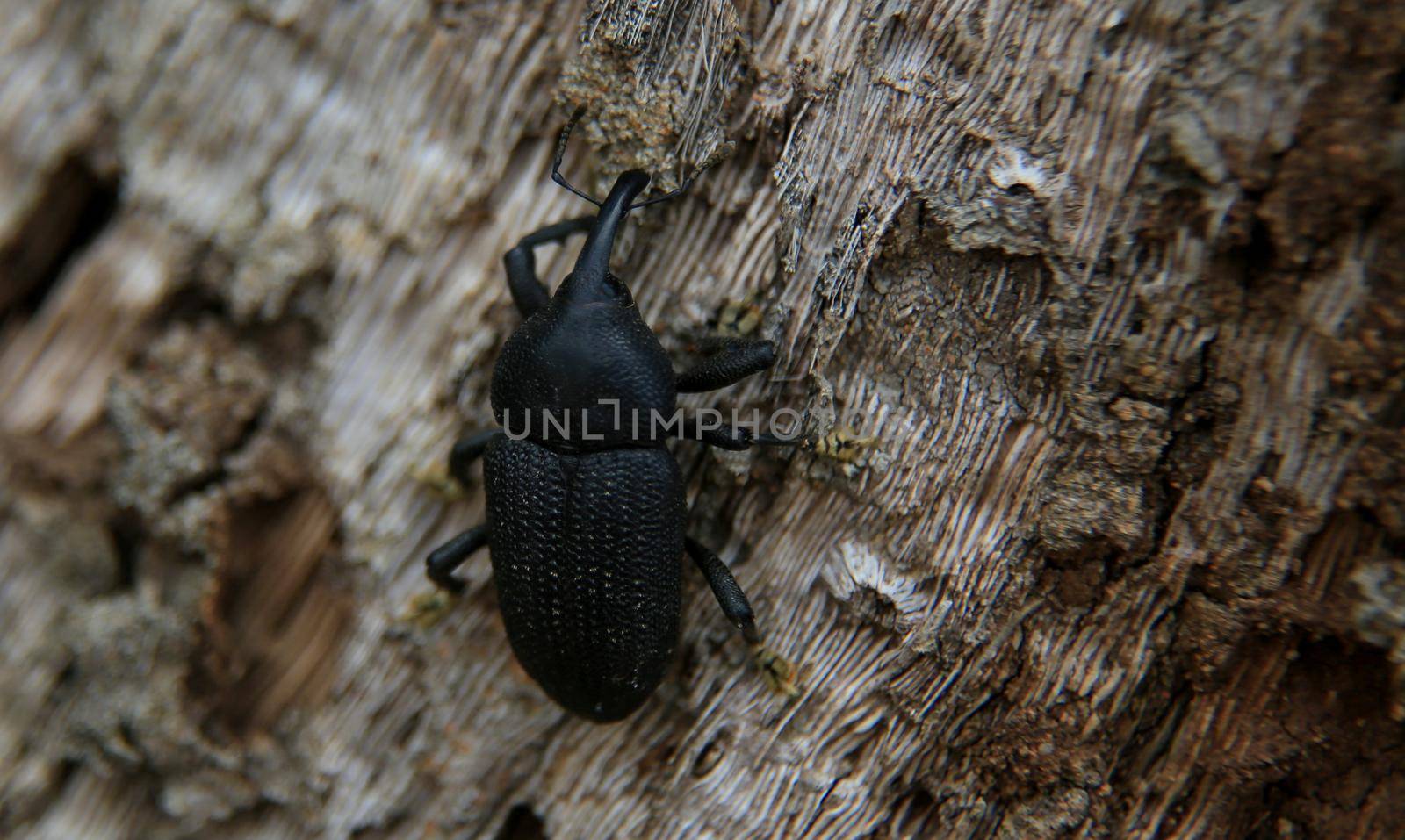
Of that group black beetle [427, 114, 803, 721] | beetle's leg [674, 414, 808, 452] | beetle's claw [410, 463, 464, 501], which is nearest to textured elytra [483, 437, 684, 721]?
black beetle [427, 114, 803, 721]

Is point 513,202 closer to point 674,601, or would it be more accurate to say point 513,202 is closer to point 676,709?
point 674,601

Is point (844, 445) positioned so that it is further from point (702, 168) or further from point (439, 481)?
point (439, 481)

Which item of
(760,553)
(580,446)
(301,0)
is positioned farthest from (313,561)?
(301,0)

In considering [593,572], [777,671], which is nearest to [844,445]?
[777,671]

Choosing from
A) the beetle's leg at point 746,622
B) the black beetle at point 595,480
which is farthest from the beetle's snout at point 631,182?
the beetle's leg at point 746,622

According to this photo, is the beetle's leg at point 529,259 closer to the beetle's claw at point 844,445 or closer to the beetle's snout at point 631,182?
the beetle's snout at point 631,182

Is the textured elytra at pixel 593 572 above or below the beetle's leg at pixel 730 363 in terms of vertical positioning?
below
